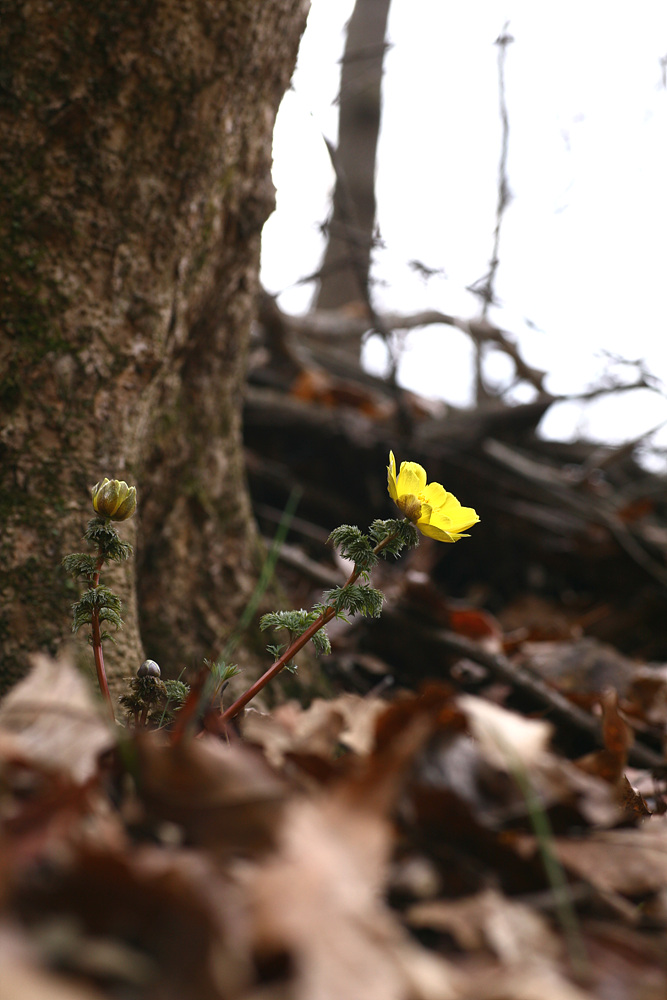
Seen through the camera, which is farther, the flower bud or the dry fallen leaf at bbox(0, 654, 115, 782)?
the flower bud

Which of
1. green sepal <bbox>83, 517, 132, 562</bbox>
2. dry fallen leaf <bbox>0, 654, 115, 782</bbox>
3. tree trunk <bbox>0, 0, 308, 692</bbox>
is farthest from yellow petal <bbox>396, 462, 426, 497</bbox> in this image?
tree trunk <bbox>0, 0, 308, 692</bbox>

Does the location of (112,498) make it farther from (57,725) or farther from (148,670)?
(57,725)

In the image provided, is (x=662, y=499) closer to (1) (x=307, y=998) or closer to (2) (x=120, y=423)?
(2) (x=120, y=423)

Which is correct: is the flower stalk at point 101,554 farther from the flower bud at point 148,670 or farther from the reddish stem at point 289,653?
the reddish stem at point 289,653

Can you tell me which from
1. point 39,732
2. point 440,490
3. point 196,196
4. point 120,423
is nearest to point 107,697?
point 39,732

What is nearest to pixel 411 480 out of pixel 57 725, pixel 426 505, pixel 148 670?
pixel 426 505

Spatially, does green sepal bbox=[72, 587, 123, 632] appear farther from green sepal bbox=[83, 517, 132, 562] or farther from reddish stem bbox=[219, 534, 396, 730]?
reddish stem bbox=[219, 534, 396, 730]

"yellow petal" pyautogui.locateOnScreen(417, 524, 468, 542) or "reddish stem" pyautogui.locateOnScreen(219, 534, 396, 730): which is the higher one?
"yellow petal" pyautogui.locateOnScreen(417, 524, 468, 542)
